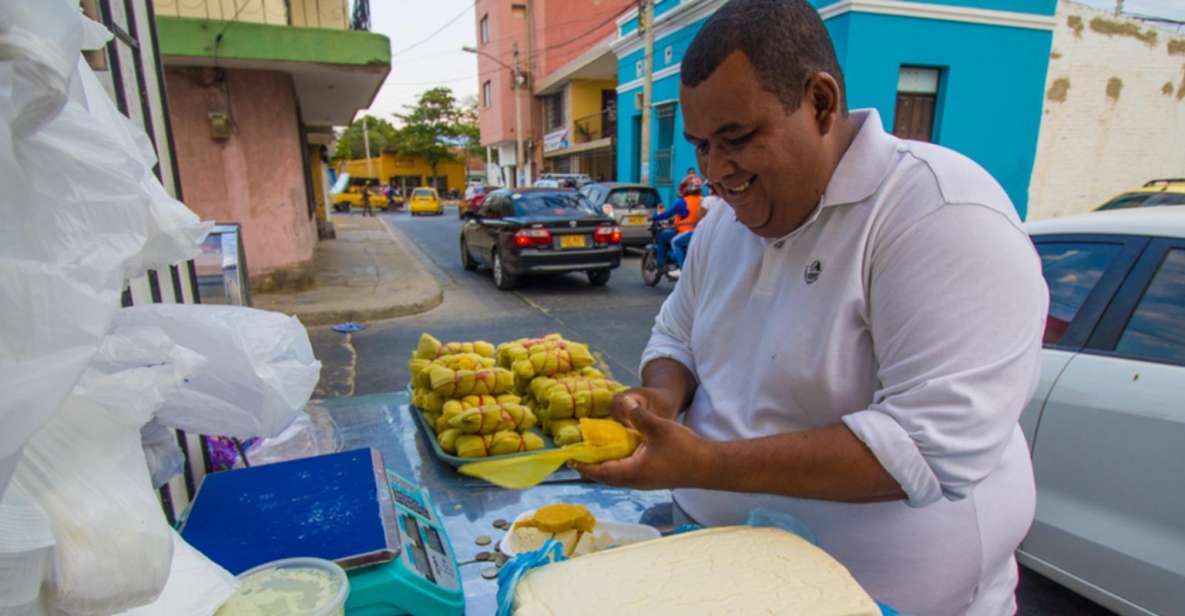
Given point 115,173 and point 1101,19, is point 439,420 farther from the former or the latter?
point 1101,19

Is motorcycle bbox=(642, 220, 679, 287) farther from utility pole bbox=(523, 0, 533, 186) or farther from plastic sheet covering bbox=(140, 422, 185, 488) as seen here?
utility pole bbox=(523, 0, 533, 186)

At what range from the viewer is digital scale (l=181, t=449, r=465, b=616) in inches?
41.5

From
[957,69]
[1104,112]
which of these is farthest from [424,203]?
[1104,112]

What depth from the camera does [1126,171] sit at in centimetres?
1214

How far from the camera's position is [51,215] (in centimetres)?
63

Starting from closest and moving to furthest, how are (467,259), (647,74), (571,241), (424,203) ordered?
1. (571,241)
2. (467,259)
3. (647,74)
4. (424,203)

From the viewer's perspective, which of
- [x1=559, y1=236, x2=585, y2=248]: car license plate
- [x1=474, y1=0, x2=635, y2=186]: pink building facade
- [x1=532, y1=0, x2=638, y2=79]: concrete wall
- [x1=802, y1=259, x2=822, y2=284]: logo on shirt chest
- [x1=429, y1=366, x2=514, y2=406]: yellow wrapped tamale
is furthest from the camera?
[x1=532, y1=0, x2=638, y2=79]: concrete wall

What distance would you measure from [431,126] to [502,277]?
39.9 meters

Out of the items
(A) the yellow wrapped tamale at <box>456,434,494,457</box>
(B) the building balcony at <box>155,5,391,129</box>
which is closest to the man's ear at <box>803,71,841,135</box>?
(A) the yellow wrapped tamale at <box>456,434,494,457</box>

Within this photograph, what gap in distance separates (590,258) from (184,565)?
811 cm

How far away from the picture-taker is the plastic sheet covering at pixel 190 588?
0.81 metres

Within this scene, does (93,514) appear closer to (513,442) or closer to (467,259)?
(513,442)

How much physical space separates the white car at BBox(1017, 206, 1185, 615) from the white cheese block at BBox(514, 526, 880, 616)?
1.75 meters

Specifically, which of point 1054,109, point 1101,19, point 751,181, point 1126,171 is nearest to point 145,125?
point 751,181
